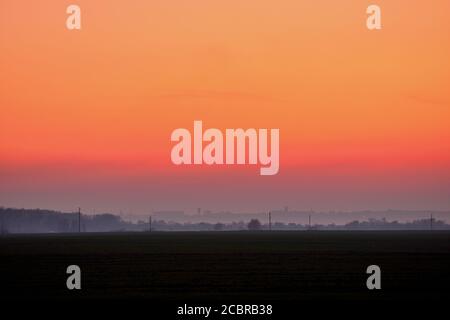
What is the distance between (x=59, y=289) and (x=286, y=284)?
15488mm

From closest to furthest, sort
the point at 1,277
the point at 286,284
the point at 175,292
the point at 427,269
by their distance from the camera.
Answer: the point at 175,292 < the point at 286,284 < the point at 1,277 < the point at 427,269

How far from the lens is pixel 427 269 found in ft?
274

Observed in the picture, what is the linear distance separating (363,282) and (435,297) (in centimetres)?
1431

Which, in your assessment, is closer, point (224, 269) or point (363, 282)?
point (363, 282)

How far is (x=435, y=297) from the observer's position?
5462cm

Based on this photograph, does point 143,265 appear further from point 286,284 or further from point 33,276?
point 286,284

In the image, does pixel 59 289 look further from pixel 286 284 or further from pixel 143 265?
pixel 143 265
